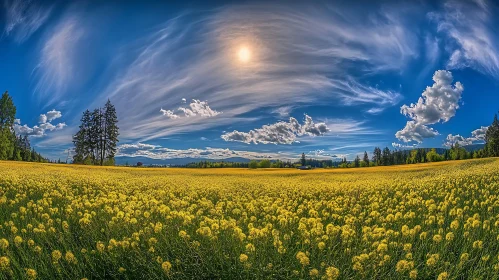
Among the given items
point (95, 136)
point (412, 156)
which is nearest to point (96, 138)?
point (95, 136)

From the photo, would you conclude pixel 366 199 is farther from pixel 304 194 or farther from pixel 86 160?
pixel 86 160

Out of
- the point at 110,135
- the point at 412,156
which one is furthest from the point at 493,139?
the point at 110,135

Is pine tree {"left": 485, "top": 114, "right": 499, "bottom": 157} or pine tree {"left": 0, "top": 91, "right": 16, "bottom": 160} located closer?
pine tree {"left": 0, "top": 91, "right": 16, "bottom": 160}

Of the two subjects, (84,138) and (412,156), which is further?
(412,156)

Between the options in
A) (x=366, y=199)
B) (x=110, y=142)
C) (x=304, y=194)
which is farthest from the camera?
(x=110, y=142)

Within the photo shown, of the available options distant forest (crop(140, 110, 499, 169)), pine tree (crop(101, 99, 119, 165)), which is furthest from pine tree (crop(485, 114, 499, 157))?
pine tree (crop(101, 99, 119, 165))

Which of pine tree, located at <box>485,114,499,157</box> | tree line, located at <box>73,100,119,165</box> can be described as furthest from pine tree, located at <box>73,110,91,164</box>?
pine tree, located at <box>485,114,499,157</box>

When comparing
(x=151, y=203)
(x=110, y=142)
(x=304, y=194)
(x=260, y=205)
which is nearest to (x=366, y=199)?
(x=304, y=194)

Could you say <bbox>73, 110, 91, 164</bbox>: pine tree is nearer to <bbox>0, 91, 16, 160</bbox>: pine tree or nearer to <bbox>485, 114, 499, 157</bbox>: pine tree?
<bbox>0, 91, 16, 160</bbox>: pine tree

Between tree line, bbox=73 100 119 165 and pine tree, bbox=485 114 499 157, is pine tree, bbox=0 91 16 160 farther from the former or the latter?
pine tree, bbox=485 114 499 157

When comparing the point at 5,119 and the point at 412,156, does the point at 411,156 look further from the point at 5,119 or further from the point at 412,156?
the point at 5,119

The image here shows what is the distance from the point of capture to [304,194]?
11695 millimetres

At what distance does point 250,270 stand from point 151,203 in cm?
384

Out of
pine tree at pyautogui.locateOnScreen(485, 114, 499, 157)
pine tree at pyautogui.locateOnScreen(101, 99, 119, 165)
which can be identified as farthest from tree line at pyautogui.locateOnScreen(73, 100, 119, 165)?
pine tree at pyautogui.locateOnScreen(485, 114, 499, 157)
